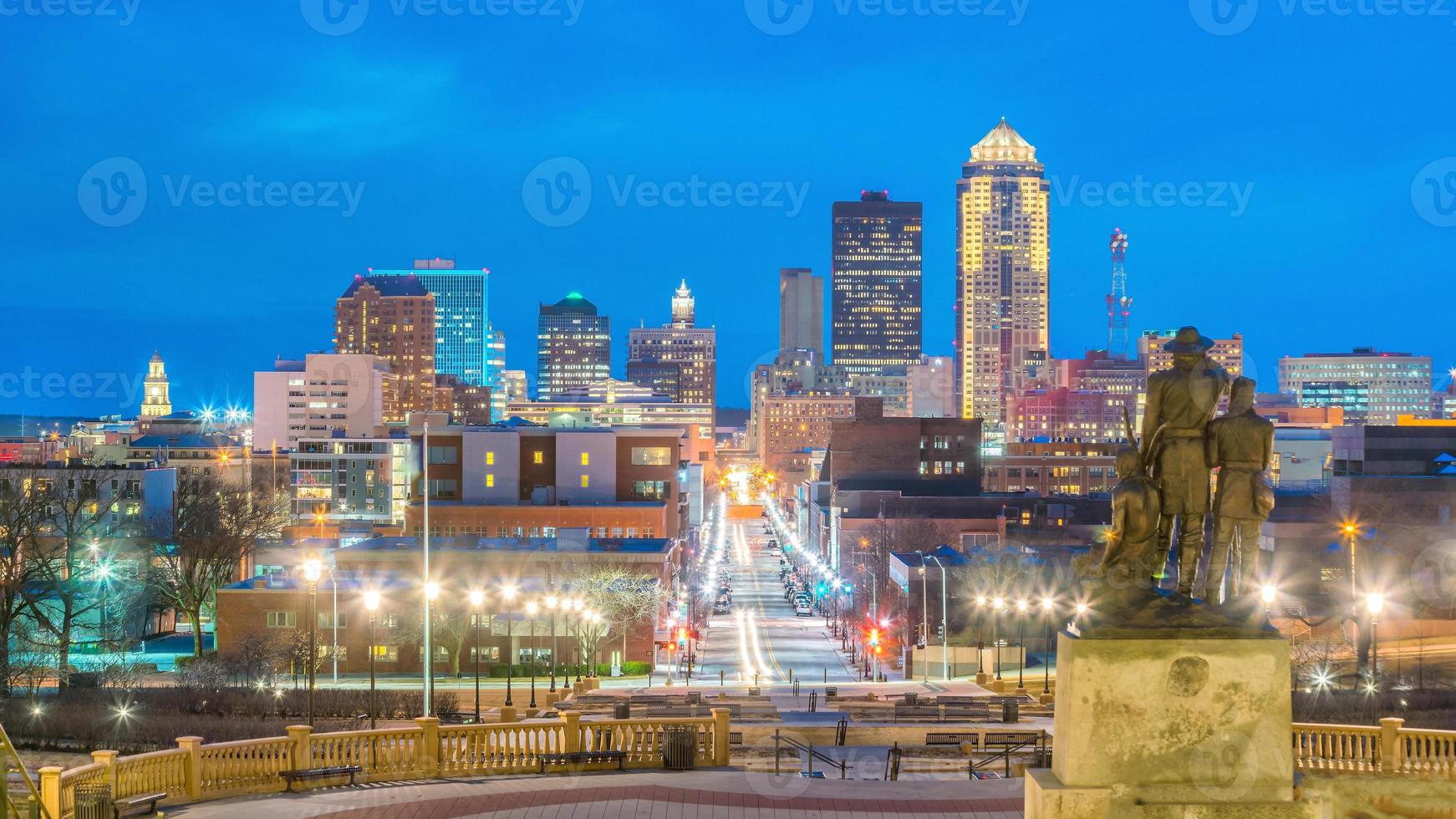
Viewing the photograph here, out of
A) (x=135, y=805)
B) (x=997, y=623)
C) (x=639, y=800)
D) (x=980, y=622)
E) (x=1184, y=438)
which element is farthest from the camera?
(x=980, y=622)

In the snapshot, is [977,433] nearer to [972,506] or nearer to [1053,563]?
[972,506]

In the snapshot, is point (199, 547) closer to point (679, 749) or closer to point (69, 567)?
point (69, 567)

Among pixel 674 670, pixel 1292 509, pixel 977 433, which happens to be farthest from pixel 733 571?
pixel 674 670

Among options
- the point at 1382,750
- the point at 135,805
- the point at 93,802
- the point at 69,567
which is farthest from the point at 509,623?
the point at 1382,750

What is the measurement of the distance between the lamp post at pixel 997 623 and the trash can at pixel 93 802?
48929 millimetres

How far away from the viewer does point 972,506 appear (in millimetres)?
126938

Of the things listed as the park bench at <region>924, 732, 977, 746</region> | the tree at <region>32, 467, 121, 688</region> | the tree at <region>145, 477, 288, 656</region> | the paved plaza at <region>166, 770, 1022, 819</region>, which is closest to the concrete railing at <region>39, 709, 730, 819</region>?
the paved plaza at <region>166, 770, 1022, 819</region>

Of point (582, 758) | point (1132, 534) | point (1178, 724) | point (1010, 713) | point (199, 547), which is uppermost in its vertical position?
point (1132, 534)

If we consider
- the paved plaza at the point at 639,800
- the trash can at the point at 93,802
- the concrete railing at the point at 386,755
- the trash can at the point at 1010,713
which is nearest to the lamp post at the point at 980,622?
the trash can at the point at 1010,713

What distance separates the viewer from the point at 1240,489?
16.8 metres

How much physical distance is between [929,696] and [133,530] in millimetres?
70387

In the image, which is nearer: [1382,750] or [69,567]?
[1382,750]

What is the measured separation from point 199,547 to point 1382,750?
7167 centimetres

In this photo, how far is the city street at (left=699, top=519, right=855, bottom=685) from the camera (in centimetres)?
7450
